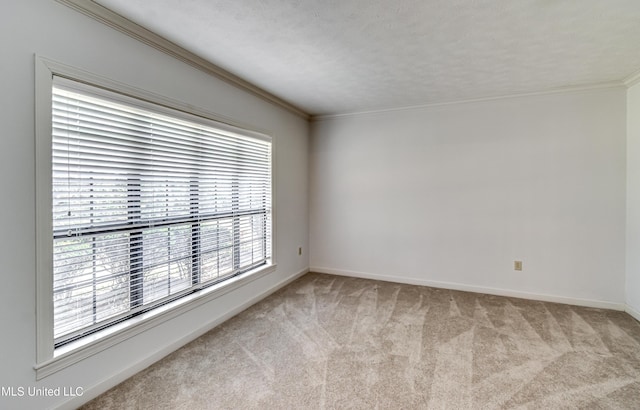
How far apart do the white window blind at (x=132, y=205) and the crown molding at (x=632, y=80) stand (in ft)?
13.6

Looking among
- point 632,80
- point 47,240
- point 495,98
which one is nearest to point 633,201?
point 632,80

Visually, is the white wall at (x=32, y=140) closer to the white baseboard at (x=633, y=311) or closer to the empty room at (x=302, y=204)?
the empty room at (x=302, y=204)

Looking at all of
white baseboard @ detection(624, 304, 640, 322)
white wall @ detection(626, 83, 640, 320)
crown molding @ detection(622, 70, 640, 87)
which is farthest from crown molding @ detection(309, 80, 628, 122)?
white baseboard @ detection(624, 304, 640, 322)

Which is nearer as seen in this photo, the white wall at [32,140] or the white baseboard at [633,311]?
the white wall at [32,140]

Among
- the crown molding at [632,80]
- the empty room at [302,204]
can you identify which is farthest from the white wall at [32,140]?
the crown molding at [632,80]

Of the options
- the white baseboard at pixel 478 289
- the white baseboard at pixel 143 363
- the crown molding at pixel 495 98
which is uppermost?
the crown molding at pixel 495 98

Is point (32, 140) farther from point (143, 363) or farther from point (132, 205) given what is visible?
point (143, 363)

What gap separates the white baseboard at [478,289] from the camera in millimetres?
3164

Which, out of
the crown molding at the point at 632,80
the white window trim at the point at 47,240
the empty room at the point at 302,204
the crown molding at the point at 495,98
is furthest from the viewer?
the crown molding at the point at 495,98

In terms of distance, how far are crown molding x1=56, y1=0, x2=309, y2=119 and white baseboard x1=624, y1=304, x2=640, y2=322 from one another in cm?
469

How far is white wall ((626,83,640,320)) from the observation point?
287 cm

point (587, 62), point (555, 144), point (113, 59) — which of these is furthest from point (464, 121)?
point (113, 59)

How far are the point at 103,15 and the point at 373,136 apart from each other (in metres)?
3.23

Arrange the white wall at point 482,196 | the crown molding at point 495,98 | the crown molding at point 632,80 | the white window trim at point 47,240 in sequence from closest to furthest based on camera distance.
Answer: the white window trim at point 47,240, the crown molding at point 632,80, the crown molding at point 495,98, the white wall at point 482,196
